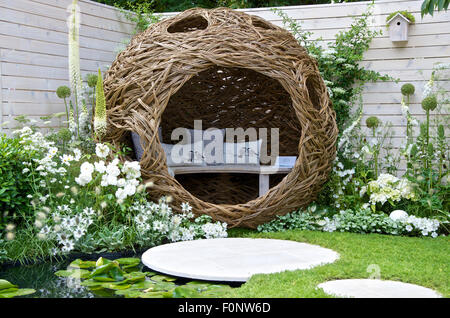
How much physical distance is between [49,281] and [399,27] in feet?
13.0

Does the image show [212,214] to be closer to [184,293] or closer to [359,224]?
[359,224]

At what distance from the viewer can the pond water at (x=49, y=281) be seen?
242cm

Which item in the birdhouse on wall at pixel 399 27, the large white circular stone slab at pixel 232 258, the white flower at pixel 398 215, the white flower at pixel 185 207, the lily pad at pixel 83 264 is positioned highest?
the birdhouse on wall at pixel 399 27

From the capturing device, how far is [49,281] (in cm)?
267

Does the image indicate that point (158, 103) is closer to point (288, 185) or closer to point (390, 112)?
point (288, 185)

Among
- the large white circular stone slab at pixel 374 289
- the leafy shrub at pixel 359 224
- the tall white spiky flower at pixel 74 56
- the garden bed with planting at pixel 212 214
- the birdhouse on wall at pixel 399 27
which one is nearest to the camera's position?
the large white circular stone slab at pixel 374 289

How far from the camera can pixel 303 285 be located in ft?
7.64

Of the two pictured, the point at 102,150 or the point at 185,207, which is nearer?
the point at 102,150

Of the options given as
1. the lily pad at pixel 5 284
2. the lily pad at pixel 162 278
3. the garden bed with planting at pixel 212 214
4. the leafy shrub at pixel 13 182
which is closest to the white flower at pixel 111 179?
the garden bed with planting at pixel 212 214

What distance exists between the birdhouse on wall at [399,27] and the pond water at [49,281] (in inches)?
133

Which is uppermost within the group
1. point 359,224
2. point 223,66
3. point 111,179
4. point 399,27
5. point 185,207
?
point 399,27

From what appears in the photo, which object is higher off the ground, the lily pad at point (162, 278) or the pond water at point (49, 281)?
the lily pad at point (162, 278)

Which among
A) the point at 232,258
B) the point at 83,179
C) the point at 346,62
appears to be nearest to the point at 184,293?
the point at 232,258

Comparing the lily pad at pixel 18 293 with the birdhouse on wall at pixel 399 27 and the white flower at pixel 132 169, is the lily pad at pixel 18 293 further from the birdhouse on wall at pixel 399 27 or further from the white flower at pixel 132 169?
the birdhouse on wall at pixel 399 27
